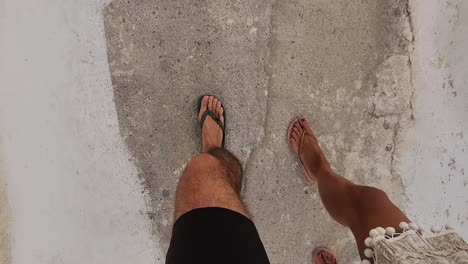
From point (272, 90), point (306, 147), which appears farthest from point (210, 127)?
point (306, 147)

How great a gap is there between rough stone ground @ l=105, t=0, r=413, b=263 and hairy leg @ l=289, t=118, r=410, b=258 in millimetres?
92

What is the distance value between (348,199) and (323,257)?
52 centimetres

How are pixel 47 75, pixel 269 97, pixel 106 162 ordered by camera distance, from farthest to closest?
1. pixel 269 97
2. pixel 106 162
3. pixel 47 75

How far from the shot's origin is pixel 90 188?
1695 millimetres

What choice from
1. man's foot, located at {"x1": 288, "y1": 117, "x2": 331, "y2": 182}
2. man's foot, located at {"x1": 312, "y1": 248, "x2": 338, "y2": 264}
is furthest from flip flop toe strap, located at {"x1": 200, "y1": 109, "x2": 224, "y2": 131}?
man's foot, located at {"x1": 312, "y1": 248, "x2": 338, "y2": 264}

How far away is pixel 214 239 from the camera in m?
1.25

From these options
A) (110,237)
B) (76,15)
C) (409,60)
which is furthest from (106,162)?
(409,60)

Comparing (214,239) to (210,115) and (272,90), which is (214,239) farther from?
(272,90)

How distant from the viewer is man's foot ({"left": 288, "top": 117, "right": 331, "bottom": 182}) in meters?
1.82

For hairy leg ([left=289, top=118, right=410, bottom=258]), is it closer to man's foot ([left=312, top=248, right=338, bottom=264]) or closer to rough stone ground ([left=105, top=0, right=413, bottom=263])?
rough stone ground ([left=105, top=0, right=413, bottom=263])

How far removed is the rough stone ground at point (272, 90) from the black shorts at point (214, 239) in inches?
20.2

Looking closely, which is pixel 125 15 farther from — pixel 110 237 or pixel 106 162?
pixel 110 237

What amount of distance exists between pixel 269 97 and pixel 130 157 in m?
0.68

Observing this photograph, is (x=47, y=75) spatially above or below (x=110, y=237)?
above
